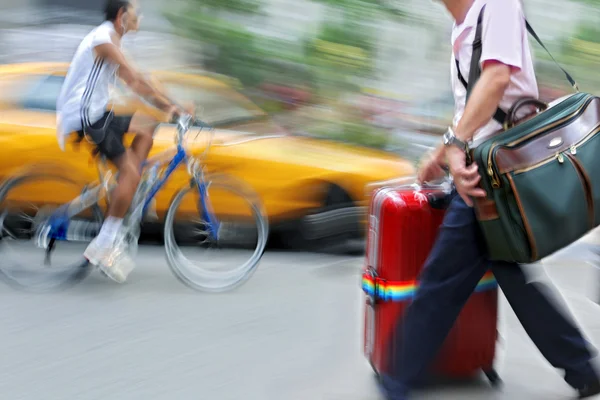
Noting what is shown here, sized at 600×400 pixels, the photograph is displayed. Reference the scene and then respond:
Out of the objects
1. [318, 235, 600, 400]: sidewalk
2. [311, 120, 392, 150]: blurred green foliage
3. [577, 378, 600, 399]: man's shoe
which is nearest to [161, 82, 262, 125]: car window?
[311, 120, 392, 150]: blurred green foliage

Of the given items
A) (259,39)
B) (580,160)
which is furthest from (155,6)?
(580,160)

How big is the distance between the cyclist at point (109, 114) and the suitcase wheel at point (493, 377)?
2746 millimetres

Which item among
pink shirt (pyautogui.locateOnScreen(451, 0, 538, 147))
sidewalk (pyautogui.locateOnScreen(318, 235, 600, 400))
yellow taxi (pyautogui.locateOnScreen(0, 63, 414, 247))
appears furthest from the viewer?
yellow taxi (pyautogui.locateOnScreen(0, 63, 414, 247))

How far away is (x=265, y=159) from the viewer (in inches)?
287

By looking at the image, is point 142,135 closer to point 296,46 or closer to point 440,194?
point 440,194

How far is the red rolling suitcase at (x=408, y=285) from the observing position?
3879 millimetres

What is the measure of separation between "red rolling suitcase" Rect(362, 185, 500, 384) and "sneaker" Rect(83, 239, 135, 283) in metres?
2.37

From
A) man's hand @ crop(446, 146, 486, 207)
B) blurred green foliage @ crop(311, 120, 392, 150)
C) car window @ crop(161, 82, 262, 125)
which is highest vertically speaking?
man's hand @ crop(446, 146, 486, 207)

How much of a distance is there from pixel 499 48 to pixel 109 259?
338 centimetres

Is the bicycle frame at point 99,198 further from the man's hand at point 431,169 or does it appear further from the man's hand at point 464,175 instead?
the man's hand at point 464,175

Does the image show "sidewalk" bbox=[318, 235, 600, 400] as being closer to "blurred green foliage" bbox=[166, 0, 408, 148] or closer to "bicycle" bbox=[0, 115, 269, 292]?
"bicycle" bbox=[0, 115, 269, 292]

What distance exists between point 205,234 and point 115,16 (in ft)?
5.01

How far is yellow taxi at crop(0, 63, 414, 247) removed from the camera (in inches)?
285

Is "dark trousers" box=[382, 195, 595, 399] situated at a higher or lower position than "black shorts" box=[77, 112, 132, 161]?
higher
